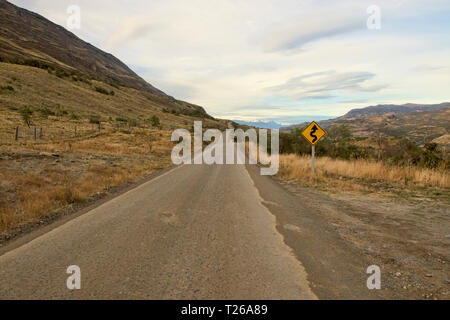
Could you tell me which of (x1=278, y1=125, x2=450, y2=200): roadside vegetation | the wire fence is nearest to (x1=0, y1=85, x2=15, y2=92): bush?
the wire fence

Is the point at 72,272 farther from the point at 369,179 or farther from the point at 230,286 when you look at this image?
the point at 369,179

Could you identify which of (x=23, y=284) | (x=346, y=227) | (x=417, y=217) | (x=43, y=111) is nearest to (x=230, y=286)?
(x=23, y=284)

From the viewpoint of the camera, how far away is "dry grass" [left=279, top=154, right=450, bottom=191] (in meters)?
10.4

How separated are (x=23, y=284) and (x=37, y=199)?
15.2 ft

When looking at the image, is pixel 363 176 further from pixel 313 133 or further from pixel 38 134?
pixel 38 134

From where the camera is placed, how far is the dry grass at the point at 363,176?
10.4 meters

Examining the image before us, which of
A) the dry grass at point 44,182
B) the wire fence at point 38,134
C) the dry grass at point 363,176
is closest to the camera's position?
the dry grass at point 44,182

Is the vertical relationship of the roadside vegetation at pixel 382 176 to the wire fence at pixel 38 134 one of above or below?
below

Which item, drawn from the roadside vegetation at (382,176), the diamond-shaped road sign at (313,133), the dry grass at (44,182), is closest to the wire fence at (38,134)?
the dry grass at (44,182)

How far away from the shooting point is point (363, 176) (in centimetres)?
1228

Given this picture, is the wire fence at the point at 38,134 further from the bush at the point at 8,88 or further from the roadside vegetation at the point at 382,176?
the bush at the point at 8,88

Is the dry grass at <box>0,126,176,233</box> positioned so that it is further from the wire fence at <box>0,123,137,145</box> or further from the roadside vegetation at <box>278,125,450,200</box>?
the wire fence at <box>0,123,137,145</box>
